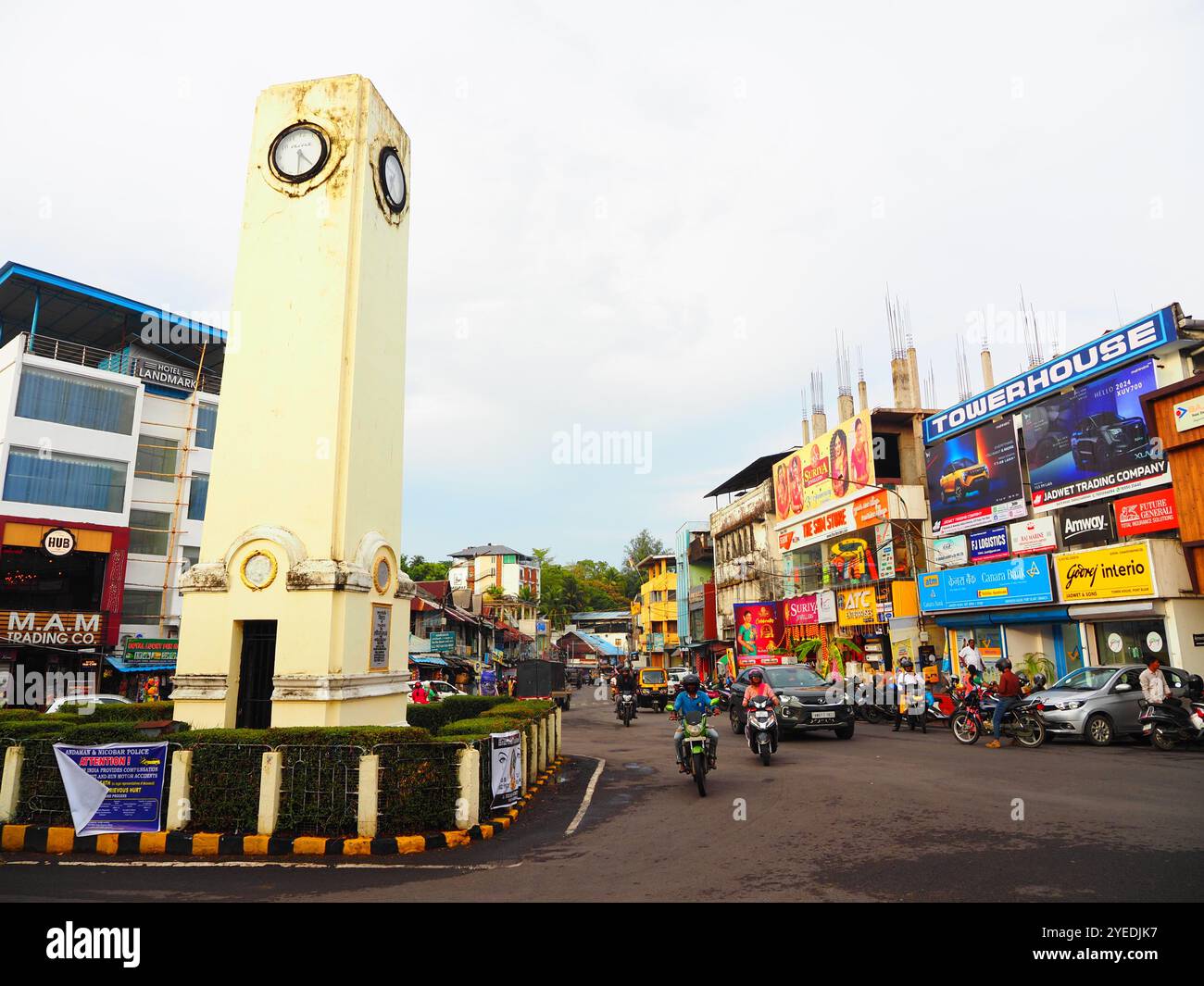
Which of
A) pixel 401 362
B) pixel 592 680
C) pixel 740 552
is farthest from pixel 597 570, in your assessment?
pixel 401 362

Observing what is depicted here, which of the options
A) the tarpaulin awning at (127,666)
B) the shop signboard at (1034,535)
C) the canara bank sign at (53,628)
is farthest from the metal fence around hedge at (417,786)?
the tarpaulin awning at (127,666)

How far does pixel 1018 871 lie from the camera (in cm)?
609

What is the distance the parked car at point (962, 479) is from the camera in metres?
27.5

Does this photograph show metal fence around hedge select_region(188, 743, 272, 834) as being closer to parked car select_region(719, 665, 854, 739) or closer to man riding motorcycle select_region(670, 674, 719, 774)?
man riding motorcycle select_region(670, 674, 719, 774)

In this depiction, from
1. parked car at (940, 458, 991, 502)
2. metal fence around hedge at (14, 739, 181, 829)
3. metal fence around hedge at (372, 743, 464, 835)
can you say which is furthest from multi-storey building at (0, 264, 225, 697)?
parked car at (940, 458, 991, 502)

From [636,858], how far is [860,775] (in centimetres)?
592

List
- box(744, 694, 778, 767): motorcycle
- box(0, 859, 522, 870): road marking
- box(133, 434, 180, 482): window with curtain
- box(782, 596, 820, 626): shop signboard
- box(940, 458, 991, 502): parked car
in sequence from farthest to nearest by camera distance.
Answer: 1. box(782, 596, 820, 626): shop signboard
2. box(133, 434, 180, 482): window with curtain
3. box(940, 458, 991, 502): parked car
4. box(744, 694, 778, 767): motorcycle
5. box(0, 859, 522, 870): road marking

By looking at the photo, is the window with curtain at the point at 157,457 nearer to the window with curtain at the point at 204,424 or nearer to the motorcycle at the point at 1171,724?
the window with curtain at the point at 204,424

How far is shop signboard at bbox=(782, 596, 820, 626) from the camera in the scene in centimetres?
3791

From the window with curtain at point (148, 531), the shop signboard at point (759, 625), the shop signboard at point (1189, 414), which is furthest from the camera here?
the shop signboard at point (759, 625)

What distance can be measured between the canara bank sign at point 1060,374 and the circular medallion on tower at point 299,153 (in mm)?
20993
